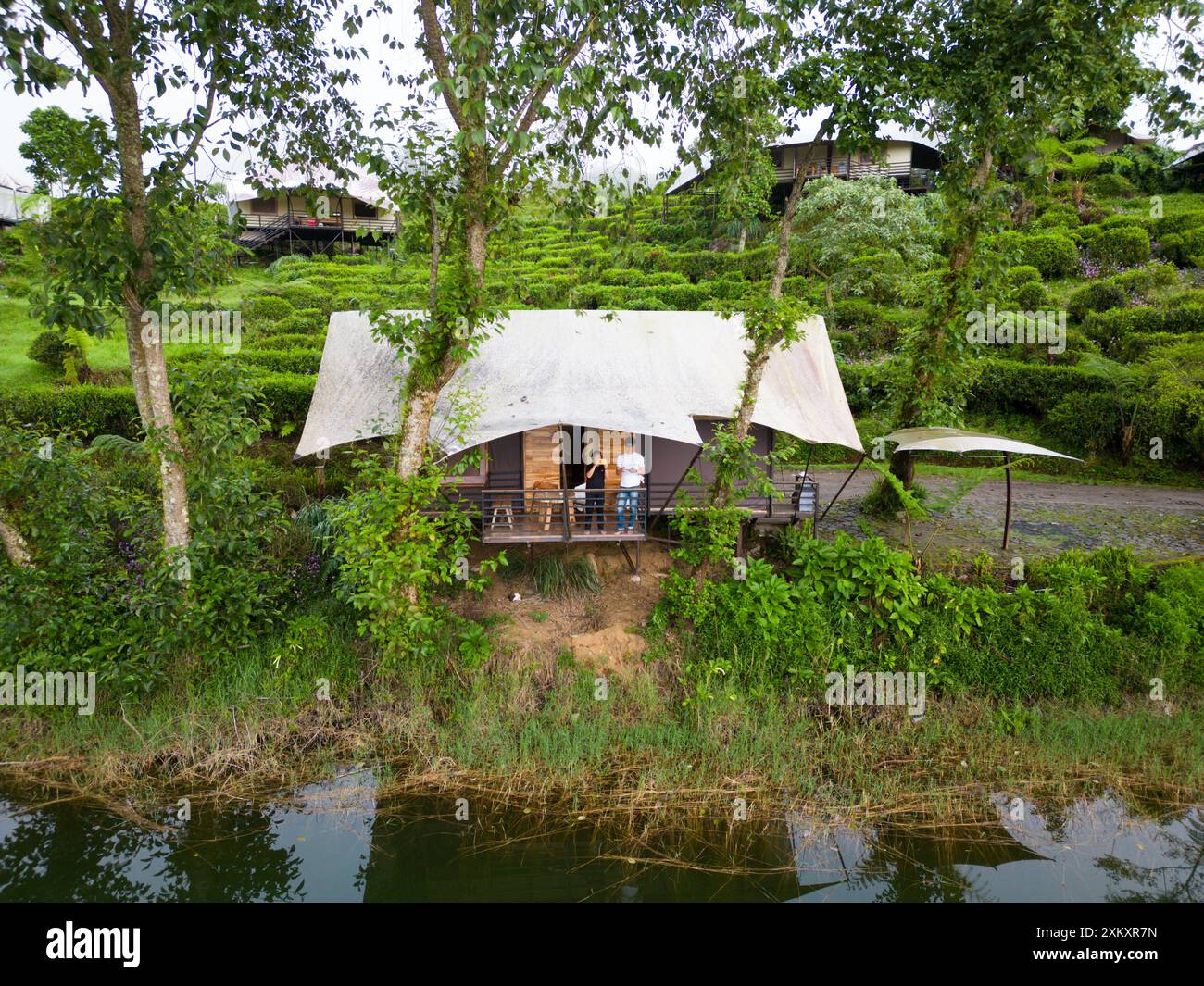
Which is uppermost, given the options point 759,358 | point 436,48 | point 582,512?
point 436,48

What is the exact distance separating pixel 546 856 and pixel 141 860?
3356mm

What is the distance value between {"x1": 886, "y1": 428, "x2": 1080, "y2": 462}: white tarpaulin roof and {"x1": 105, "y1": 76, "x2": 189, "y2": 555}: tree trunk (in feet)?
28.0

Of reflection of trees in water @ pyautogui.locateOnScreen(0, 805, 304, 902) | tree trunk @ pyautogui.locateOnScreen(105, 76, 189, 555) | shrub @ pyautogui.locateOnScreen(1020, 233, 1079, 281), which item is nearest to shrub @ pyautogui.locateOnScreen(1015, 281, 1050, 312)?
shrub @ pyautogui.locateOnScreen(1020, 233, 1079, 281)

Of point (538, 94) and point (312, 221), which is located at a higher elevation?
point (312, 221)

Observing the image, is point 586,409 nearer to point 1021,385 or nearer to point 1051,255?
point 1021,385

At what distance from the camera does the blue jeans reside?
8812 mm

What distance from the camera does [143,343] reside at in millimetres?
7125

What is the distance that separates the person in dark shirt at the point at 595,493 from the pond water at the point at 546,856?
3.59m

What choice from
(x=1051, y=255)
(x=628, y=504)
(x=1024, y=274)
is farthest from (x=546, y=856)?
(x=1051, y=255)

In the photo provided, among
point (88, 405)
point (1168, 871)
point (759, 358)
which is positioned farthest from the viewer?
point (88, 405)

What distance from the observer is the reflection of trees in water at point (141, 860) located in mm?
5680

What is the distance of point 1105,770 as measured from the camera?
7.32 m

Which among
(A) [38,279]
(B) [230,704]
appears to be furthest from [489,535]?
(A) [38,279]
